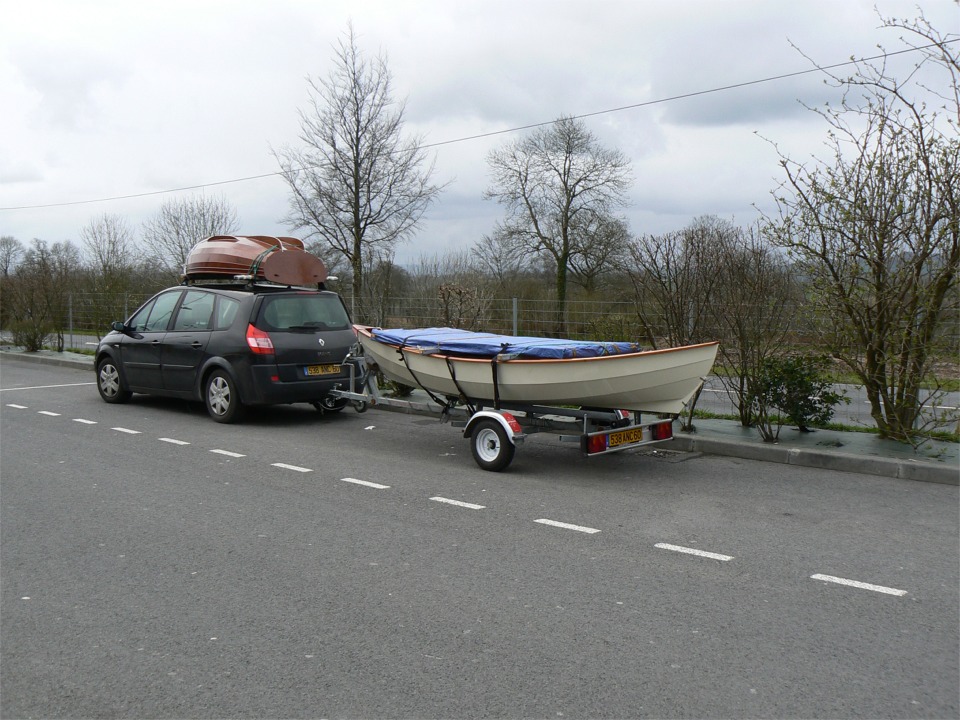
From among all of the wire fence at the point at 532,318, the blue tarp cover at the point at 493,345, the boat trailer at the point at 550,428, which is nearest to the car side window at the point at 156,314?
the blue tarp cover at the point at 493,345

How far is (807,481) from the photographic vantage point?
8.12 m

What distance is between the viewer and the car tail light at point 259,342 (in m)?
10.8

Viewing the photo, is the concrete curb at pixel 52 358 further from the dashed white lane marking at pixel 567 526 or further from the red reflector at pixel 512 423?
the dashed white lane marking at pixel 567 526

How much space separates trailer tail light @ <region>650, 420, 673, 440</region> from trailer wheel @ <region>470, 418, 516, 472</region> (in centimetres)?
144

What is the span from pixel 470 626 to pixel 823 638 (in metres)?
1.82

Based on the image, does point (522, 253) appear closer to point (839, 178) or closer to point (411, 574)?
point (839, 178)

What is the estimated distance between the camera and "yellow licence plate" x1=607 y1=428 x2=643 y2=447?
817 cm

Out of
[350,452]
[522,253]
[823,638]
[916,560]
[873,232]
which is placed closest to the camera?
[823,638]

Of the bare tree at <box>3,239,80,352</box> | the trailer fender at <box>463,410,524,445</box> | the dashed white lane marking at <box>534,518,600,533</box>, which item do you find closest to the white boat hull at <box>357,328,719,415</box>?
the trailer fender at <box>463,410,524,445</box>

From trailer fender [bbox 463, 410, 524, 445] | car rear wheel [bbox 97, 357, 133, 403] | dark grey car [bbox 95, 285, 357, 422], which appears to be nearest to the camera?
trailer fender [bbox 463, 410, 524, 445]

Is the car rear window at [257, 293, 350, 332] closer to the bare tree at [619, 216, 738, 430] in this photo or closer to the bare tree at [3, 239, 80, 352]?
the bare tree at [619, 216, 738, 430]

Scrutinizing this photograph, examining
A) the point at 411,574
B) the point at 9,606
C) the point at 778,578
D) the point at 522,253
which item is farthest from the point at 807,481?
the point at 522,253

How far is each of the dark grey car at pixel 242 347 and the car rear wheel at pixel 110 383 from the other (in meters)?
0.67

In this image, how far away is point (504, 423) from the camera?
8.31 meters
